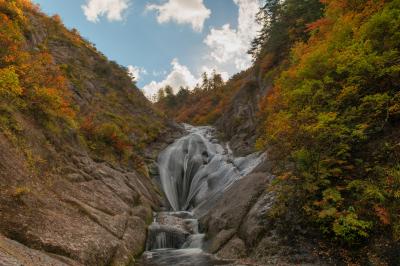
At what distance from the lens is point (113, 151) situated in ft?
78.7

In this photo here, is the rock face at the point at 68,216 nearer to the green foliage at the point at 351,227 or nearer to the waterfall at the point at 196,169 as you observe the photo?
the waterfall at the point at 196,169

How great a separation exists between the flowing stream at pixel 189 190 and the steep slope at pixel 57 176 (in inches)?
50.0

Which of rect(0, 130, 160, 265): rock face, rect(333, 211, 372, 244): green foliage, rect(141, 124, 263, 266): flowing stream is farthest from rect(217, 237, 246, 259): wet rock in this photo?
rect(333, 211, 372, 244): green foliage

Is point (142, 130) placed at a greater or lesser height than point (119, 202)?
greater

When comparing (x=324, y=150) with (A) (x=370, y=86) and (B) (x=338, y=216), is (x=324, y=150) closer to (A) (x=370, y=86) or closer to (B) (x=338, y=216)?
(B) (x=338, y=216)

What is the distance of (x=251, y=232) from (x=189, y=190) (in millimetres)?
14978

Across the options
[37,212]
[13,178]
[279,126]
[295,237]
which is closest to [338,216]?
[295,237]

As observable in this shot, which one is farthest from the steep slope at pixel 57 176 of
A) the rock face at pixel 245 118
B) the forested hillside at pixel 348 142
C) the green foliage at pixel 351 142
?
the rock face at pixel 245 118

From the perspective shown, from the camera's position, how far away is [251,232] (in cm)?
1407

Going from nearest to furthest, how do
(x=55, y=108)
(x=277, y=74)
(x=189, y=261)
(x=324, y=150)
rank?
1. (x=324, y=150)
2. (x=189, y=261)
3. (x=55, y=108)
4. (x=277, y=74)

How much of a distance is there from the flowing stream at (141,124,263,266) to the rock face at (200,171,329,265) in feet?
2.65

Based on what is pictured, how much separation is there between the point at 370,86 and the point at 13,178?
14.2 meters

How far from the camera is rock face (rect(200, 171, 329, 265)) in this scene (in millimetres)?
12016

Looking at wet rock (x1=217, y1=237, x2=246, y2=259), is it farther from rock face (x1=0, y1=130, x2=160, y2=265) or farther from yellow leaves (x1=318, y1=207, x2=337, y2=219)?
yellow leaves (x1=318, y1=207, x2=337, y2=219)
